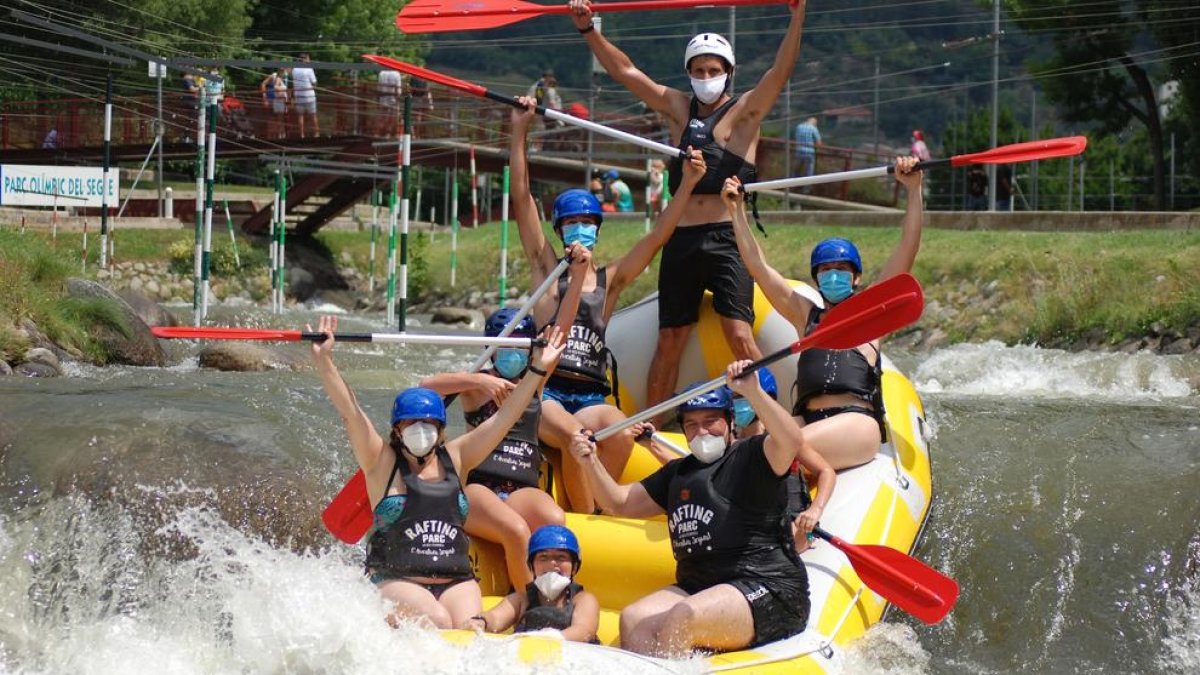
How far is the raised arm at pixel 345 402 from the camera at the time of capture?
567 cm

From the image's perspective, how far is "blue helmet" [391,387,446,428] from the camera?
576 cm

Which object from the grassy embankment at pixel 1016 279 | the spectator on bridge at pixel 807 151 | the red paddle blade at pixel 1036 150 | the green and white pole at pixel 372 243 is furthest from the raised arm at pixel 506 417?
the spectator on bridge at pixel 807 151

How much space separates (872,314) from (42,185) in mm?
14175

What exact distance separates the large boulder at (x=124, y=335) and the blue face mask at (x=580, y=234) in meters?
6.37

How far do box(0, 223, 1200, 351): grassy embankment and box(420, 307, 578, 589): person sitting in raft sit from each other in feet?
18.0

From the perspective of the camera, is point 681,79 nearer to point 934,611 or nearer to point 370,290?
point 370,290

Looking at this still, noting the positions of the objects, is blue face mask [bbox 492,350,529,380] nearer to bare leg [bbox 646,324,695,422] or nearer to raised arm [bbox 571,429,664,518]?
raised arm [bbox 571,429,664,518]

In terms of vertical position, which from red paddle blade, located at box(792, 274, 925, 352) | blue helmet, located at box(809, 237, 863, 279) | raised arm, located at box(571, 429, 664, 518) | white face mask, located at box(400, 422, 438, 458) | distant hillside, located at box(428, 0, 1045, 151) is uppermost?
distant hillside, located at box(428, 0, 1045, 151)

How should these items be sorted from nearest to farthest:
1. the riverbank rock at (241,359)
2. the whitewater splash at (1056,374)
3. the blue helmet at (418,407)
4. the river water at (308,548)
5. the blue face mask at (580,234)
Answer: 1. the river water at (308,548)
2. the blue helmet at (418,407)
3. the blue face mask at (580,234)
4. the whitewater splash at (1056,374)
5. the riverbank rock at (241,359)

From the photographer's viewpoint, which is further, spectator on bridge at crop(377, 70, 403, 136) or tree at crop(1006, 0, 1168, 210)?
tree at crop(1006, 0, 1168, 210)

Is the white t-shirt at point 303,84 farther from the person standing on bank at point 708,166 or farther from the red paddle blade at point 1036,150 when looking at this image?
the red paddle blade at point 1036,150

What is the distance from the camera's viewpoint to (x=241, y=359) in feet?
39.7

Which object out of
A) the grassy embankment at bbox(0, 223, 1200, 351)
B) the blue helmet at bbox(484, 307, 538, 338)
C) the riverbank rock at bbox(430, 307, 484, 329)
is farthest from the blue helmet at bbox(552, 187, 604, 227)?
the riverbank rock at bbox(430, 307, 484, 329)

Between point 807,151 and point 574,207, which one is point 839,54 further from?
point 574,207
